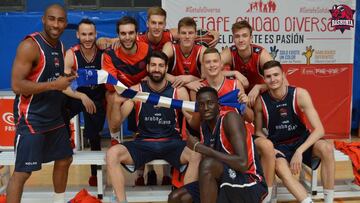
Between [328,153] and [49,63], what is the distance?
2.33 metres

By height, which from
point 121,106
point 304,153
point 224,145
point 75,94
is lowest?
point 304,153

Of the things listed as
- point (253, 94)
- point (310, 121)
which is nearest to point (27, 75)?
point (253, 94)

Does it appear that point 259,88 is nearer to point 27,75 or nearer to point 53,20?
point 53,20

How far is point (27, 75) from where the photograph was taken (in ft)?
9.61

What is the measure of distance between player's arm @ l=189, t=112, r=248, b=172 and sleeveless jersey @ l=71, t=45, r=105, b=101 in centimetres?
148

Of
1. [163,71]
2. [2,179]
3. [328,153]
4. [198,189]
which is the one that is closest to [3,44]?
[2,179]

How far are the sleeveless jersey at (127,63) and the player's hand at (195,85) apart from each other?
46 centimetres

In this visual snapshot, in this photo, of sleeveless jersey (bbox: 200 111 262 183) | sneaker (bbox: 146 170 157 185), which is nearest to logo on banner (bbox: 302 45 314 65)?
sneaker (bbox: 146 170 157 185)

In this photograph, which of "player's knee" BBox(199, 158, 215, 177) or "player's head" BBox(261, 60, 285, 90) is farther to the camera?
"player's head" BBox(261, 60, 285, 90)

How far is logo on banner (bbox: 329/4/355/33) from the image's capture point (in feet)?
19.8

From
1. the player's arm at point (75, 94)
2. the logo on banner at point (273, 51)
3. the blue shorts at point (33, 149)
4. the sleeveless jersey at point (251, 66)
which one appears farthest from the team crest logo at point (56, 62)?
the logo on banner at point (273, 51)

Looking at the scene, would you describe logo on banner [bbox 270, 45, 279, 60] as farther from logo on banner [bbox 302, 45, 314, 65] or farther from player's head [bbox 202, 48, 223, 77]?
player's head [bbox 202, 48, 223, 77]

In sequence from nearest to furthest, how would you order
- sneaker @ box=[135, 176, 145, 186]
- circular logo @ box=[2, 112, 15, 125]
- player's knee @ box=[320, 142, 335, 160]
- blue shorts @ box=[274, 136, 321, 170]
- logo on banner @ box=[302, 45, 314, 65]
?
1. player's knee @ box=[320, 142, 335, 160]
2. blue shorts @ box=[274, 136, 321, 170]
3. sneaker @ box=[135, 176, 145, 186]
4. circular logo @ box=[2, 112, 15, 125]
5. logo on banner @ box=[302, 45, 314, 65]

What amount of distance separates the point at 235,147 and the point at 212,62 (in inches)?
36.4
